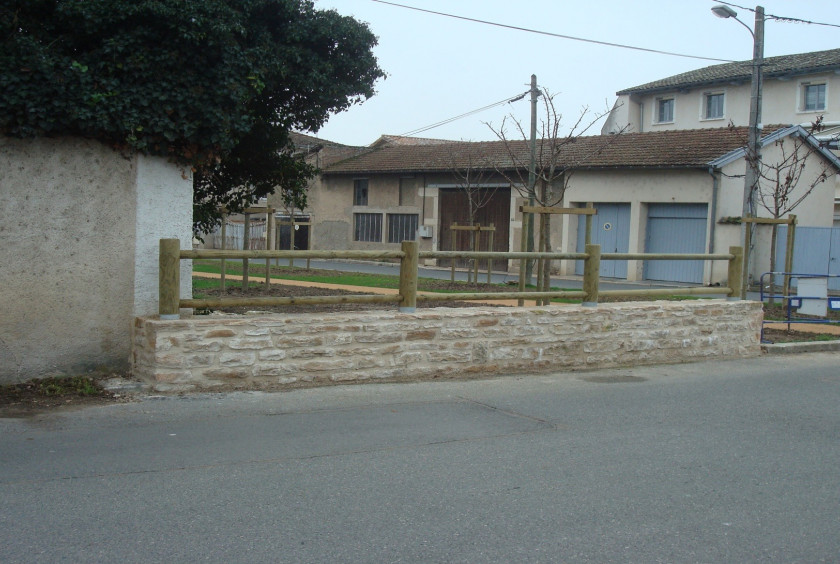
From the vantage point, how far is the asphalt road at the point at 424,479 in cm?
462

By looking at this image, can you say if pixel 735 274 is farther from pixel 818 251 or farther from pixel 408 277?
pixel 818 251

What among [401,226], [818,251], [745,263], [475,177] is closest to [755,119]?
[745,263]

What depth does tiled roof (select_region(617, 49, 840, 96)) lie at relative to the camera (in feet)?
124

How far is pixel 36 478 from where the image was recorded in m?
5.66

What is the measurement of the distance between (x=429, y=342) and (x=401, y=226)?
26283 millimetres

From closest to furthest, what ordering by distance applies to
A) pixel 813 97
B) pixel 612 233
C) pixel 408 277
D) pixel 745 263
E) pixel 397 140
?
pixel 408 277 → pixel 745 263 → pixel 612 233 → pixel 813 97 → pixel 397 140

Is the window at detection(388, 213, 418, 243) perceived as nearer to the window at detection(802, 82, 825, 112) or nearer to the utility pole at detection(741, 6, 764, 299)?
the utility pole at detection(741, 6, 764, 299)

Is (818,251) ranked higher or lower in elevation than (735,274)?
higher

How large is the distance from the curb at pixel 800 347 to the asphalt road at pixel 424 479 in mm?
3808

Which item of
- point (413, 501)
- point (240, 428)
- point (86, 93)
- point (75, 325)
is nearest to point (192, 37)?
point (86, 93)

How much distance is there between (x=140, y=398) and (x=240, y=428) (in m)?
1.51

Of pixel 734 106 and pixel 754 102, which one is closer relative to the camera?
pixel 754 102

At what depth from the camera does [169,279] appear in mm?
8438

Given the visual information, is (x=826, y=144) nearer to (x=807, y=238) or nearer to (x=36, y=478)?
(x=807, y=238)
